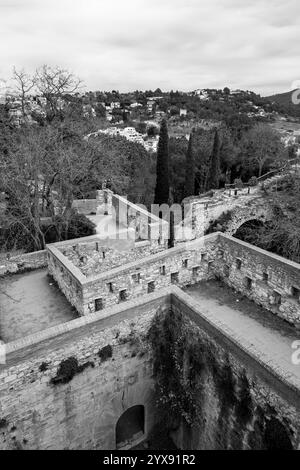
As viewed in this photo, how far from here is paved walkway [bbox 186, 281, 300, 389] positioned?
315 inches

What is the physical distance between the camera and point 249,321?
364 inches

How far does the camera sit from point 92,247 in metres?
12.6

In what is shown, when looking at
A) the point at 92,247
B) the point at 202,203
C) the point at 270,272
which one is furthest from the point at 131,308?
the point at 202,203

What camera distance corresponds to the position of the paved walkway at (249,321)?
26.2ft

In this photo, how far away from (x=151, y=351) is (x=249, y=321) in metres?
3.19

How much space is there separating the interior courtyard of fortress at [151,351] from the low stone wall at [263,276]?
3cm

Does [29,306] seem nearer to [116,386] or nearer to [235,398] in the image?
[116,386]

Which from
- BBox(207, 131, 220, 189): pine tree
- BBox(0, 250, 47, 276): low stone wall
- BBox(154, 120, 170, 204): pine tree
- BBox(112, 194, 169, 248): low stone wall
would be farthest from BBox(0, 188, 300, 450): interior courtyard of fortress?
BBox(207, 131, 220, 189): pine tree

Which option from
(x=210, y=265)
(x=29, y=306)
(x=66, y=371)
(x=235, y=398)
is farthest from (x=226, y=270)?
(x=29, y=306)

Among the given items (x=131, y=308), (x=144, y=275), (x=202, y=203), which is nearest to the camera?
(x=131, y=308)

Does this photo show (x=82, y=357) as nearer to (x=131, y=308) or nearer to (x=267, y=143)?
(x=131, y=308)

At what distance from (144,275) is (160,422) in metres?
3.90

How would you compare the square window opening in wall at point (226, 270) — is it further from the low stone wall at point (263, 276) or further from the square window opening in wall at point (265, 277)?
the square window opening in wall at point (265, 277)

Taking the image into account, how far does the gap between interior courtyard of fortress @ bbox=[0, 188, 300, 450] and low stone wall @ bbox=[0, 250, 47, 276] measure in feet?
1.93
